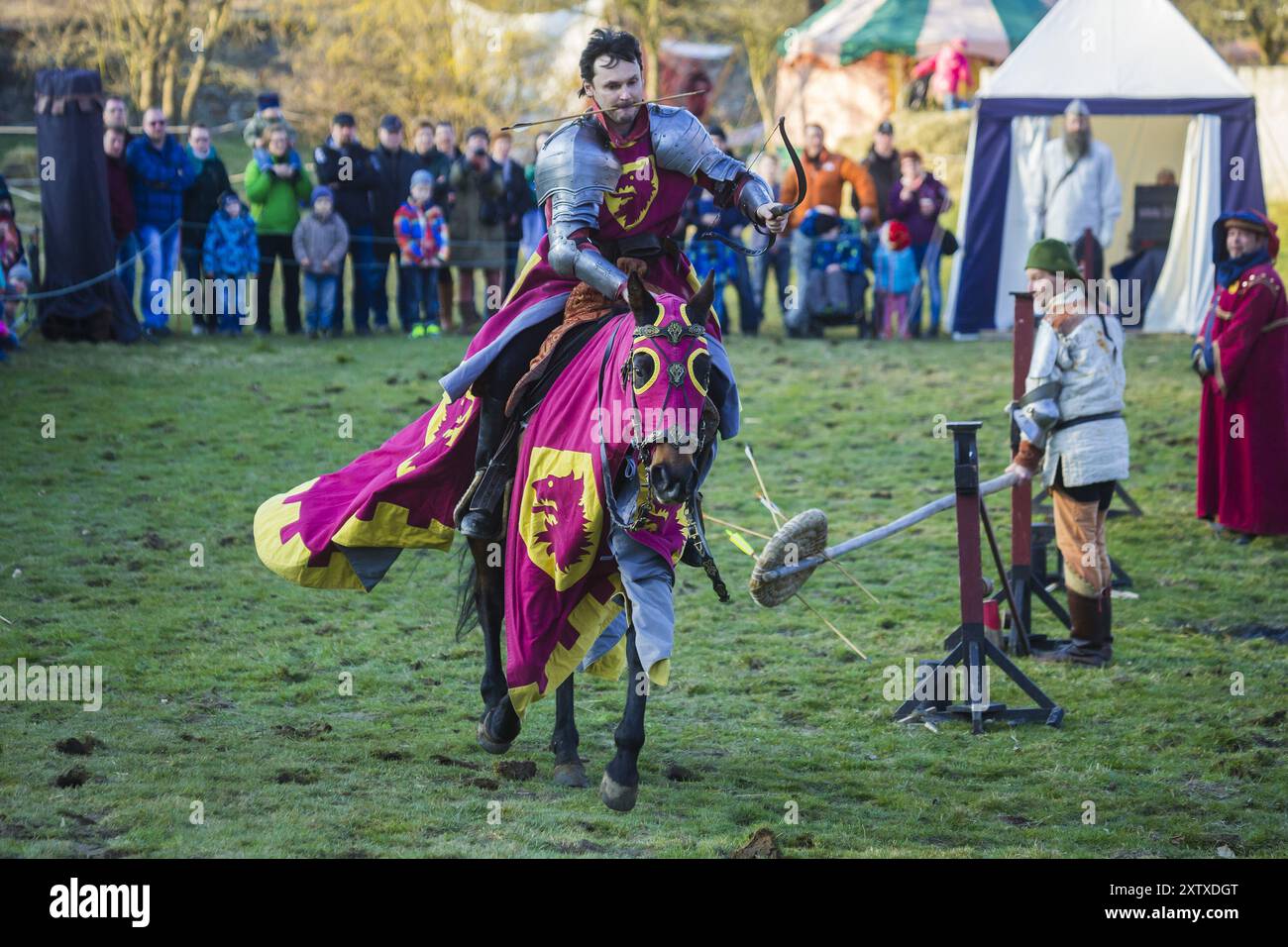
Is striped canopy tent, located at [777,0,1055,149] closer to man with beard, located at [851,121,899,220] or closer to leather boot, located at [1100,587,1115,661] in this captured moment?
man with beard, located at [851,121,899,220]

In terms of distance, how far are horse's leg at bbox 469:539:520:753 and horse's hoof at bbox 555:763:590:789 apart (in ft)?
0.96

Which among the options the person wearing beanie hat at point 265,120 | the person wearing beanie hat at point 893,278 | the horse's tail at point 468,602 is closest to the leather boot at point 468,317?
the person wearing beanie hat at point 265,120

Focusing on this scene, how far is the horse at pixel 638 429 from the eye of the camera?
16.7 ft

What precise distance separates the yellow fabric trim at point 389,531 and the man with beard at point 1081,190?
10.2m

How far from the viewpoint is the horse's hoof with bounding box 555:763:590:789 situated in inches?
227

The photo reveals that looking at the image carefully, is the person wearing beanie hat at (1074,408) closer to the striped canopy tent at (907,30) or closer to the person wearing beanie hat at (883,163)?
the person wearing beanie hat at (883,163)

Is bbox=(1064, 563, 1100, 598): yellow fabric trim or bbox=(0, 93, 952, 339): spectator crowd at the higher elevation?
bbox=(0, 93, 952, 339): spectator crowd

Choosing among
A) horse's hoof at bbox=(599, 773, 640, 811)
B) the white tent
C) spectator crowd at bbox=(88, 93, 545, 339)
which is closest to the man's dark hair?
horse's hoof at bbox=(599, 773, 640, 811)

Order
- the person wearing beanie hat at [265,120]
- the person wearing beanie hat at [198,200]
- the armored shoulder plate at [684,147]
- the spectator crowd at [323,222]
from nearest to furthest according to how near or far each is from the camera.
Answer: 1. the armored shoulder plate at [684,147]
2. the spectator crowd at [323,222]
3. the person wearing beanie hat at [198,200]
4. the person wearing beanie hat at [265,120]

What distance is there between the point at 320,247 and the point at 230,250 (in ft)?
2.65

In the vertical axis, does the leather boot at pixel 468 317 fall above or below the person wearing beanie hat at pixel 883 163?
below

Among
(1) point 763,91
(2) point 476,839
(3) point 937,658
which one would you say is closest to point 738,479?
(3) point 937,658

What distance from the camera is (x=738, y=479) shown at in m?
10.8

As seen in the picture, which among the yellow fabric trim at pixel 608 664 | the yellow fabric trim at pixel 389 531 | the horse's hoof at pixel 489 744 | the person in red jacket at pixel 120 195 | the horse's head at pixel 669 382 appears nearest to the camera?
the horse's head at pixel 669 382
